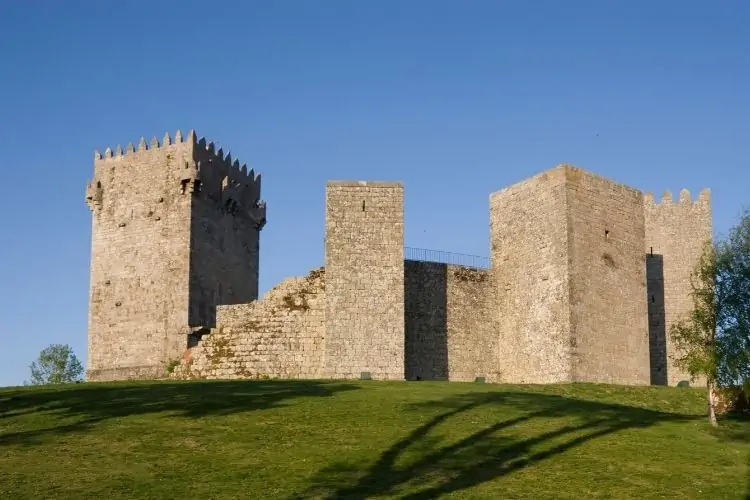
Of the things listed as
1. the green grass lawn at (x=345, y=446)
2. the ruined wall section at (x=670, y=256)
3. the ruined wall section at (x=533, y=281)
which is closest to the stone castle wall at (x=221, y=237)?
the ruined wall section at (x=533, y=281)

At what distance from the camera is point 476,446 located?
22031 millimetres

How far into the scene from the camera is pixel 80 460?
19.9 m

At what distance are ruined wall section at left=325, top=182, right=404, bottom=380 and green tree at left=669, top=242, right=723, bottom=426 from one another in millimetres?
9806

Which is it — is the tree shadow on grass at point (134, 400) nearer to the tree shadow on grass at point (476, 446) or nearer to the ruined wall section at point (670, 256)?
the tree shadow on grass at point (476, 446)

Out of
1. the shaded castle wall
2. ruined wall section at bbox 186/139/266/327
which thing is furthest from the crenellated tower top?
the shaded castle wall

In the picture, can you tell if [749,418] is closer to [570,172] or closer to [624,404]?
[624,404]

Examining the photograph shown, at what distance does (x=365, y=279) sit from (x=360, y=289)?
0.39m

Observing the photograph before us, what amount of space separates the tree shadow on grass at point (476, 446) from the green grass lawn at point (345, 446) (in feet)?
0.15

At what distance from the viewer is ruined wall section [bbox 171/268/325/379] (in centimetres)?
3597

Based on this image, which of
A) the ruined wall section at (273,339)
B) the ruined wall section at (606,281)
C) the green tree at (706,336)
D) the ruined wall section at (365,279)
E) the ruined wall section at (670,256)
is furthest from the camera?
the ruined wall section at (670,256)

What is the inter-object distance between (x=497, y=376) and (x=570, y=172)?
26.9 feet

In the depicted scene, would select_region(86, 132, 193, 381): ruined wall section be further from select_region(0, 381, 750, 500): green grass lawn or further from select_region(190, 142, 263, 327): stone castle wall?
select_region(0, 381, 750, 500): green grass lawn

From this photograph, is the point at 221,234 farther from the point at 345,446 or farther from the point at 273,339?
the point at 345,446

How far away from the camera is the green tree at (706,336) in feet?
91.0
